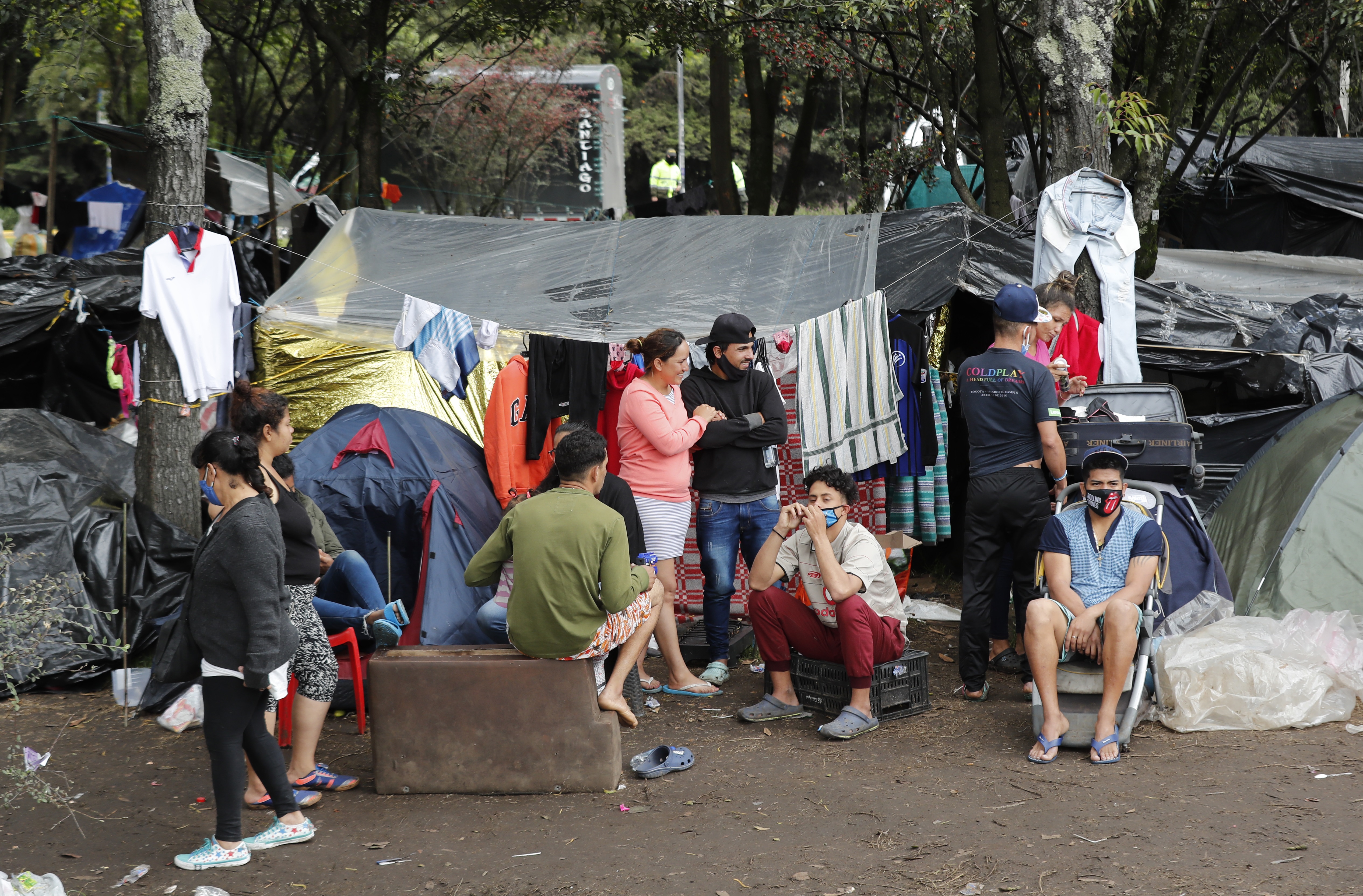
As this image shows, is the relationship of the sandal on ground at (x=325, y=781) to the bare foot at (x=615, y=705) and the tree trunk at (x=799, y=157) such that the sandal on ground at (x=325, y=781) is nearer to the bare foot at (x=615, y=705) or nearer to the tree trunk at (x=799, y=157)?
the bare foot at (x=615, y=705)

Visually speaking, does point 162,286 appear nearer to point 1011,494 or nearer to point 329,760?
point 329,760

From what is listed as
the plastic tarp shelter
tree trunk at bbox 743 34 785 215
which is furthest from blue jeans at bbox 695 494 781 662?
tree trunk at bbox 743 34 785 215

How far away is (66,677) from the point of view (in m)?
5.86

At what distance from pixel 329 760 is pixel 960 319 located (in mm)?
5276

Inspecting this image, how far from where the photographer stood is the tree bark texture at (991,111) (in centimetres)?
994

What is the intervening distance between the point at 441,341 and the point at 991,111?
577 centimetres

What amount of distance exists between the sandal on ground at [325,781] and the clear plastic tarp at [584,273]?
3534 mm

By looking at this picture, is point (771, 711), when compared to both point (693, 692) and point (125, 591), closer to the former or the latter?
point (693, 692)

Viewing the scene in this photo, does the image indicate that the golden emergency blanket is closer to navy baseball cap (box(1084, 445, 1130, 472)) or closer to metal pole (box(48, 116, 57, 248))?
metal pole (box(48, 116, 57, 248))

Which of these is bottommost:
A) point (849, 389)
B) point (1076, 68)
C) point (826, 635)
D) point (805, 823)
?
point (805, 823)

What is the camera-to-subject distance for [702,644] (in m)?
6.37

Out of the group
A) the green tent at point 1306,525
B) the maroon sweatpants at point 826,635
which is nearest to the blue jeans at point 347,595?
the maroon sweatpants at point 826,635

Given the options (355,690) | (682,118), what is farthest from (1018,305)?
(682,118)

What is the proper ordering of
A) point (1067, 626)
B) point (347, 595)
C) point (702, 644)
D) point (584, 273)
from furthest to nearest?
point (584, 273), point (702, 644), point (347, 595), point (1067, 626)
